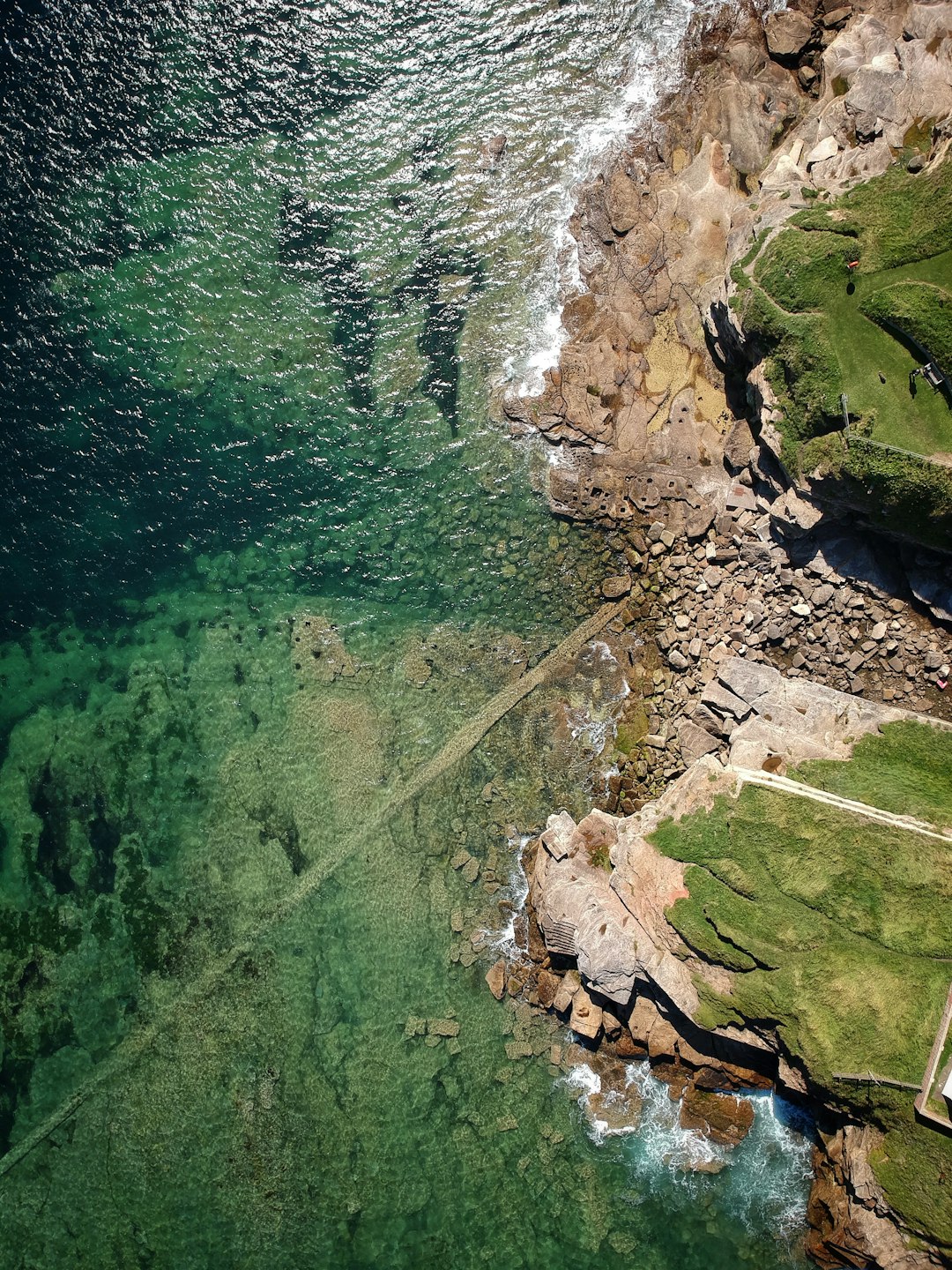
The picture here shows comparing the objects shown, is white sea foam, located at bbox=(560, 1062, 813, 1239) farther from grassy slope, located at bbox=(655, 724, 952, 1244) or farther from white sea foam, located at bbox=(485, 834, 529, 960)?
white sea foam, located at bbox=(485, 834, 529, 960)

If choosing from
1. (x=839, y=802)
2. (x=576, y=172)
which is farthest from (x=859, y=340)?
(x=839, y=802)

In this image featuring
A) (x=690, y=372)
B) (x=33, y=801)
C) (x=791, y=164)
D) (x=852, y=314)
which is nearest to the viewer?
(x=852, y=314)

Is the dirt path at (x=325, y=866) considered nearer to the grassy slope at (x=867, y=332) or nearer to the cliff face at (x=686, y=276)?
the cliff face at (x=686, y=276)

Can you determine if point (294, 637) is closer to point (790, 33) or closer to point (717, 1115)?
point (717, 1115)

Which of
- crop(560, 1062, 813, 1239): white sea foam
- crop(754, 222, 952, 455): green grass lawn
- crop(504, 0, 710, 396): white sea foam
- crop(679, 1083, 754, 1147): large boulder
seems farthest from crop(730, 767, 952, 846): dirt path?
crop(504, 0, 710, 396): white sea foam

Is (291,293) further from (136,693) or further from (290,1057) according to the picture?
(290,1057)

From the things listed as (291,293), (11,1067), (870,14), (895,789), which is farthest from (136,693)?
(870,14)
